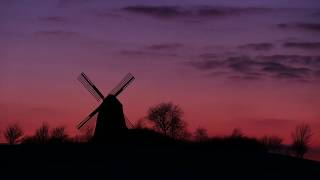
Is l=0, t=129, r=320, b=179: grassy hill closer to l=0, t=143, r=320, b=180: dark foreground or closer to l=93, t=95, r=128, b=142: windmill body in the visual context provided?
l=0, t=143, r=320, b=180: dark foreground

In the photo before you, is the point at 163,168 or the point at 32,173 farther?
the point at 163,168

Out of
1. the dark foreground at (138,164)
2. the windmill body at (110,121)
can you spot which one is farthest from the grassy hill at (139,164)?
the windmill body at (110,121)

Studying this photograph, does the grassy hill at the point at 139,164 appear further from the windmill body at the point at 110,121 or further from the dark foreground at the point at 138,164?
the windmill body at the point at 110,121

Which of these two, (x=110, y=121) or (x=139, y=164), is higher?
(x=110, y=121)

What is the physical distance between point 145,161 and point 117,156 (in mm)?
3124

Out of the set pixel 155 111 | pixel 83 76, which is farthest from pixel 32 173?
pixel 155 111

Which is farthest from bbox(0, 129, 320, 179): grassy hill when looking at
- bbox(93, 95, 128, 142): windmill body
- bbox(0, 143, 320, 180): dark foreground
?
bbox(93, 95, 128, 142): windmill body

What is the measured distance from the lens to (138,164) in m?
55.3

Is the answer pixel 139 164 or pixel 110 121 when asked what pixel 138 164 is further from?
pixel 110 121

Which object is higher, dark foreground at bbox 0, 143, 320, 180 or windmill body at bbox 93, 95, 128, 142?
windmill body at bbox 93, 95, 128, 142

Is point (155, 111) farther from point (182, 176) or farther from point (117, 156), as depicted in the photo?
point (182, 176)

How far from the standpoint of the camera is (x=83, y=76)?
8975 centimetres

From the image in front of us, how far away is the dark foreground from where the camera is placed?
50.5m

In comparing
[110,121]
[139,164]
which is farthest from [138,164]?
[110,121]
